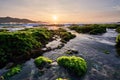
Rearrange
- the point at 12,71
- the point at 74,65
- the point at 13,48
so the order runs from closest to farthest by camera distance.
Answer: the point at 12,71 → the point at 74,65 → the point at 13,48

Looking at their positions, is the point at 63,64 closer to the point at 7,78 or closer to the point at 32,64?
the point at 32,64

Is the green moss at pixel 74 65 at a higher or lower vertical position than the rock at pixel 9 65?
higher

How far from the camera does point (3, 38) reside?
24.2 m

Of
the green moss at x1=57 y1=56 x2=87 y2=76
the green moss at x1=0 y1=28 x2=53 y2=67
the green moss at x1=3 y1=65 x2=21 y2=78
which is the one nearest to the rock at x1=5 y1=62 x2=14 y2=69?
the green moss at x1=0 y1=28 x2=53 y2=67

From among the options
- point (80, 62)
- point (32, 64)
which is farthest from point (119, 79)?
point (32, 64)

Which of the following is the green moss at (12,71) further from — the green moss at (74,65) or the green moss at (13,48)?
the green moss at (74,65)

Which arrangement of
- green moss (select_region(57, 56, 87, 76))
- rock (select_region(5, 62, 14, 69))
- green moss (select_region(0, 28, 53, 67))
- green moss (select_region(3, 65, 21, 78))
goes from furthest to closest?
green moss (select_region(0, 28, 53, 67))
rock (select_region(5, 62, 14, 69))
green moss (select_region(57, 56, 87, 76))
green moss (select_region(3, 65, 21, 78))

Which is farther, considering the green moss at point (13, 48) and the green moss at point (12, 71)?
the green moss at point (13, 48)

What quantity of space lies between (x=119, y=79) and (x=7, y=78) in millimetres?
11199

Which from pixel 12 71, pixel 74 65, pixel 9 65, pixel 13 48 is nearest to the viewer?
pixel 12 71

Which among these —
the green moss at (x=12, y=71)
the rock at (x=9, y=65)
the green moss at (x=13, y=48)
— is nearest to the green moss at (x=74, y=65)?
the green moss at (x=12, y=71)

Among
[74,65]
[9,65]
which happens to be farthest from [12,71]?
[74,65]

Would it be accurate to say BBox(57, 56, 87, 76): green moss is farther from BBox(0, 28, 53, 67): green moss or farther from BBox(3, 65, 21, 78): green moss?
BBox(0, 28, 53, 67): green moss

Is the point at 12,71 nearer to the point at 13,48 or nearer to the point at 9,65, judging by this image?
the point at 9,65
